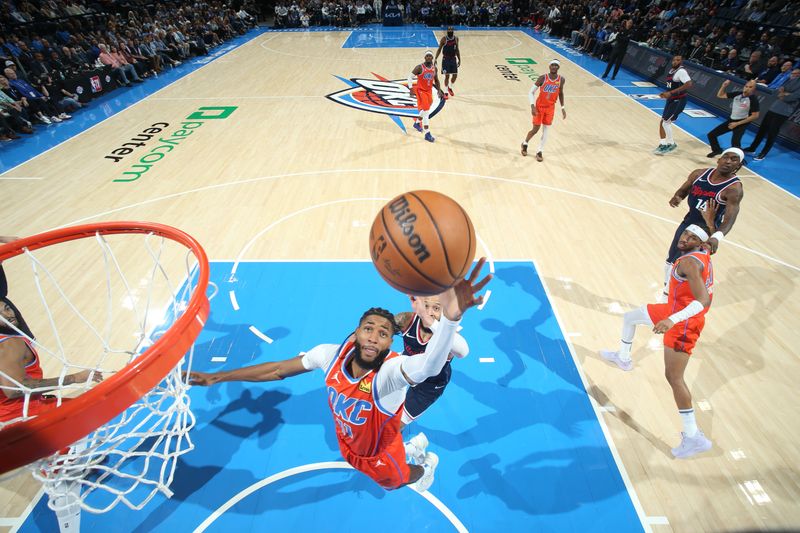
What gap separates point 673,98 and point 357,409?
8731 millimetres

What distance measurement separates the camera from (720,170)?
4352 mm

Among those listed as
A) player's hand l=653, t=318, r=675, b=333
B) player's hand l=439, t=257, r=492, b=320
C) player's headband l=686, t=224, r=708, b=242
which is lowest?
player's hand l=653, t=318, r=675, b=333

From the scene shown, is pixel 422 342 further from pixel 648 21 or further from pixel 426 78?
pixel 648 21

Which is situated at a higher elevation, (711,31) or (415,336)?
(711,31)

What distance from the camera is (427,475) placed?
10.4 feet

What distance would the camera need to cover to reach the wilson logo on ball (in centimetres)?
214

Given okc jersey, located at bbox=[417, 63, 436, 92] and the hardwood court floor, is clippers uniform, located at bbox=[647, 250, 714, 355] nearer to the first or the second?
the hardwood court floor

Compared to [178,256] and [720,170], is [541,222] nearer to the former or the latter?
[720,170]

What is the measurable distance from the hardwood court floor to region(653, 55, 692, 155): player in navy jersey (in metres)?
0.34

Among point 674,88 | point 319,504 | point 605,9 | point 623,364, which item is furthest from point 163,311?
point 605,9

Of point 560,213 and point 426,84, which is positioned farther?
point 426,84

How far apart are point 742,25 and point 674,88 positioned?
7539mm

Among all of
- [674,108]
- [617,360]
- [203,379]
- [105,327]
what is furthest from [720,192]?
[105,327]

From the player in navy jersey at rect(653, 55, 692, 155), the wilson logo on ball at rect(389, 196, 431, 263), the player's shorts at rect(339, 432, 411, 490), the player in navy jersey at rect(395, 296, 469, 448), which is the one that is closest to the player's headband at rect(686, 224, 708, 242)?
the player in navy jersey at rect(395, 296, 469, 448)
